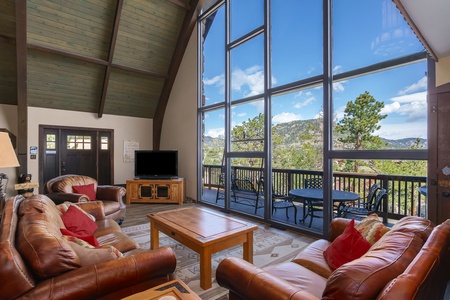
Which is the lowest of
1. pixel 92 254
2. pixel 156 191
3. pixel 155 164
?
pixel 156 191

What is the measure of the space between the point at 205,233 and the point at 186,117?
14.6 ft

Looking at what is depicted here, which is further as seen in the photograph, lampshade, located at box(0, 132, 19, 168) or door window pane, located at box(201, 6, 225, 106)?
door window pane, located at box(201, 6, 225, 106)

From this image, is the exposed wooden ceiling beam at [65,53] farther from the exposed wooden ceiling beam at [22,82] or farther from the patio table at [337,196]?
the patio table at [337,196]

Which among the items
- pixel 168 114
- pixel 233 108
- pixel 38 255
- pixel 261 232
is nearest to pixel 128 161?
pixel 168 114

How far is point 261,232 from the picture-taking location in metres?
3.82

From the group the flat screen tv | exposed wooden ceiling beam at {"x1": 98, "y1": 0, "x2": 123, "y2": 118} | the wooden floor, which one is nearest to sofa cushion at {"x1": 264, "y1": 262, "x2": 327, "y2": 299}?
the wooden floor

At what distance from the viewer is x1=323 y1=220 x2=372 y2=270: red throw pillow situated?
5.30ft

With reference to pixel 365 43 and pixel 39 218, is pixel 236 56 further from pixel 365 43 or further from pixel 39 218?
pixel 39 218

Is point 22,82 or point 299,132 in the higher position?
point 22,82

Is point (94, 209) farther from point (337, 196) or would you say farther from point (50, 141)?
point (50, 141)

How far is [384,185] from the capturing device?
325cm

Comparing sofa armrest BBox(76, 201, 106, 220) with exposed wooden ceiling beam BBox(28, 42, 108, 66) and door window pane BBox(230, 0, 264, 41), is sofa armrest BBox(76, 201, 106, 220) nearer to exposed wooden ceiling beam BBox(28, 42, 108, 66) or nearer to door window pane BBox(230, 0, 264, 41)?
exposed wooden ceiling beam BBox(28, 42, 108, 66)

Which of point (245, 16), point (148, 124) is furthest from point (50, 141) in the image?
point (245, 16)

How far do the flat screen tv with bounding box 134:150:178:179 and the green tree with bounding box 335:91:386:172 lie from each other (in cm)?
415
